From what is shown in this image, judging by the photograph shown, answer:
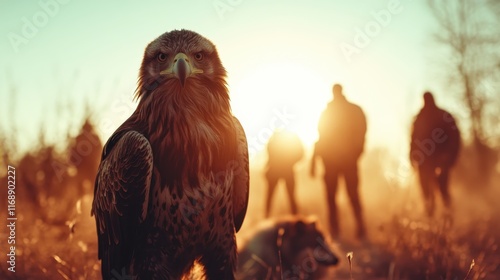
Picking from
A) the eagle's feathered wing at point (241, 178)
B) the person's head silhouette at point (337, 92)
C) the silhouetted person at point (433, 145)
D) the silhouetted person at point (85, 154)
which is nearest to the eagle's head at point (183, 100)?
the eagle's feathered wing at point (241, 178)

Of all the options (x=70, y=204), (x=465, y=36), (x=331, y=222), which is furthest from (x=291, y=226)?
(x=465, y=36)

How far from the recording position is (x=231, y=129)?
422cm

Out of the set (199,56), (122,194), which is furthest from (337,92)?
(122,194)

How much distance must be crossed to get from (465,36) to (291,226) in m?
16.4

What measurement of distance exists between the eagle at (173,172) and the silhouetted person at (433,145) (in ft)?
19.4

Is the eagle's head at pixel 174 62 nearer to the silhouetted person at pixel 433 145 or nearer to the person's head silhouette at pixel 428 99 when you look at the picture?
the silhouetted person at pixel 433 145

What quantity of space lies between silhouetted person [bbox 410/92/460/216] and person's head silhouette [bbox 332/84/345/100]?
1586 mm

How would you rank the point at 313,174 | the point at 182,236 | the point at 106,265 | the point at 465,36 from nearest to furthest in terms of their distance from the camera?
1. the point at 182,236
2. the point at 106,265
3. the point at 313,174
4. the point at 465,36

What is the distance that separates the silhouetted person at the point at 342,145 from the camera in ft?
30.2

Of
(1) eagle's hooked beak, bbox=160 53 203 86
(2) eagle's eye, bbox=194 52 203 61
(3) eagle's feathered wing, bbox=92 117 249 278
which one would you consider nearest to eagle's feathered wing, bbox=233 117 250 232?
(3) eagle's feathered wing, bbox=92 117 249 278

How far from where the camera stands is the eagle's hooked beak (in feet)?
12.5

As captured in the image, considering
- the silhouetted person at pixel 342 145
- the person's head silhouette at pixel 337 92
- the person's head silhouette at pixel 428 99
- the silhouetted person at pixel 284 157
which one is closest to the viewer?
the silhouetted person at pixel 342 145

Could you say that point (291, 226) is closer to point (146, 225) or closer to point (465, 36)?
point (146, 225)

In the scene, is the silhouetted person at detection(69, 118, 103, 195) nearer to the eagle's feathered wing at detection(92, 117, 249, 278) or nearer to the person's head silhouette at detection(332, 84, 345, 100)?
the person's head silhouette at detection(332, 84, 345, 100)
